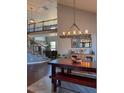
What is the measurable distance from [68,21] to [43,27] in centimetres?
445

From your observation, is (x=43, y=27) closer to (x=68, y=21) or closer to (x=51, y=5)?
(x=51, y=5)

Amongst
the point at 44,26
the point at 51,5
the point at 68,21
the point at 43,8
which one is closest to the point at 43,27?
the point at 44,26

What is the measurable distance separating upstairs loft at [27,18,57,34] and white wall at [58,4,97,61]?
2584 mm

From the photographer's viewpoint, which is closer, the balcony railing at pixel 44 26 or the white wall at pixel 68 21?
the white wall at pixel 68 21

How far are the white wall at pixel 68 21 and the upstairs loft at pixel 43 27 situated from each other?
2.58 metres

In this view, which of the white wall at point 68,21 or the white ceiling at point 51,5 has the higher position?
the white ceiling at point 51,5

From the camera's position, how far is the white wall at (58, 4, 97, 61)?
9469mm

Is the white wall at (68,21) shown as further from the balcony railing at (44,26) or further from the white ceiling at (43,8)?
the balcony railing at (44,26)

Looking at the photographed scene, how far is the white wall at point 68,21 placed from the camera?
373 inches

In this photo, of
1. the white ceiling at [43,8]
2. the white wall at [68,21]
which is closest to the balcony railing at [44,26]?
the white ceiling at [43,8]
